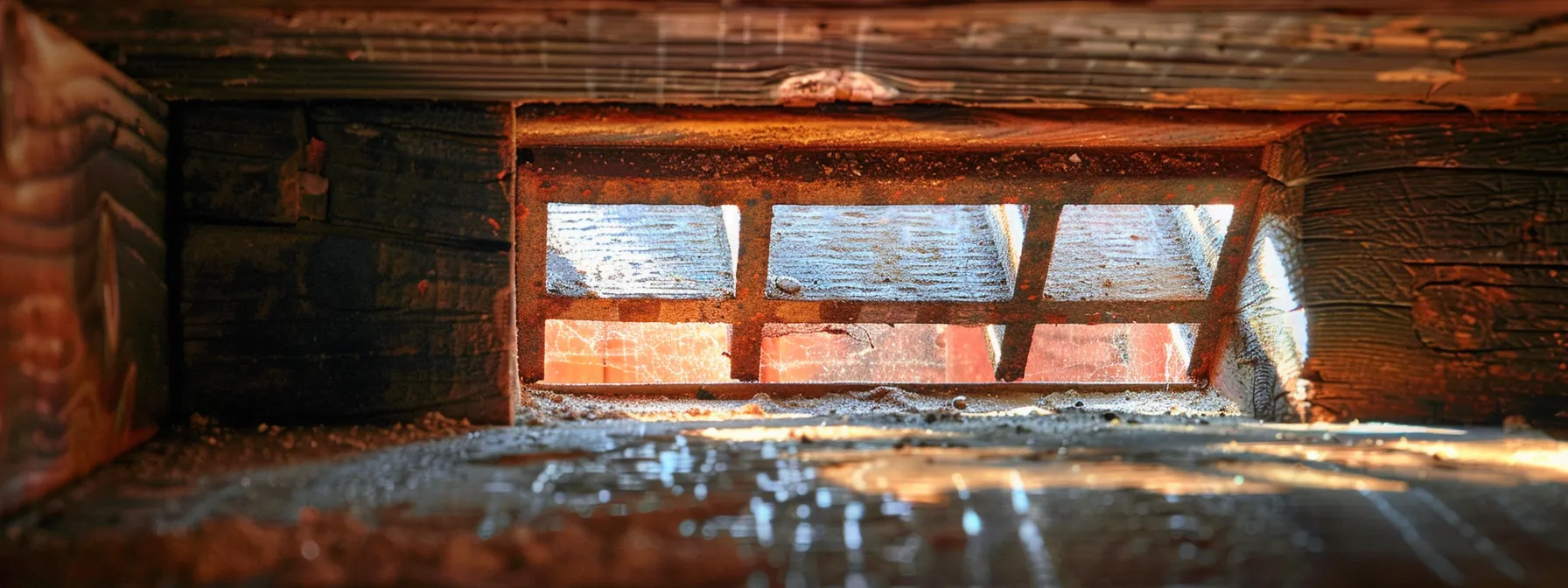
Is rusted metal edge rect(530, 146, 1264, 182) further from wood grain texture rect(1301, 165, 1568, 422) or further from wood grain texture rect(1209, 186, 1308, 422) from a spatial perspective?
wood grain texture rect(1301, 165, 1568, 422)

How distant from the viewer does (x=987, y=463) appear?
1.80 meters

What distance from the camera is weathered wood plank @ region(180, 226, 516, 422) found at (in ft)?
7.25

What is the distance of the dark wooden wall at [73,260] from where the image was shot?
1.53 metres

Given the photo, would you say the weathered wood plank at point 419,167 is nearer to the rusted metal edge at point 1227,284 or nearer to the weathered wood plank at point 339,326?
the weathered wood plank at point 339,326

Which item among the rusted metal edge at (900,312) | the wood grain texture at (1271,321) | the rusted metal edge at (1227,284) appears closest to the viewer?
the wood grain texture at (1271,321)

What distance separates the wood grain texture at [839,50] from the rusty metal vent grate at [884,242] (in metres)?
0.57

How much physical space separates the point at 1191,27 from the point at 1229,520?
864mm

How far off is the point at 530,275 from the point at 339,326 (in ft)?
2.61

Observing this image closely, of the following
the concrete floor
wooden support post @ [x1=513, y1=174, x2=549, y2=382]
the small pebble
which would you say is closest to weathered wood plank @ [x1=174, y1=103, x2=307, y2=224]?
the concrete floor

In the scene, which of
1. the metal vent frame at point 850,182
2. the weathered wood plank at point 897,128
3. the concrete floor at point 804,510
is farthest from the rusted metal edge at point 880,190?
the concrete floor at point 804,510

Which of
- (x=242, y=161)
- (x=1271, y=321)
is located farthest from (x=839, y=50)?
(x=1271, y=321)

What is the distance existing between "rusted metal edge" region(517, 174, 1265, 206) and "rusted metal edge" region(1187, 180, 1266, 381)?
0.07 meters

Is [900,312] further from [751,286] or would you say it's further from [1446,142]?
[1446,142]

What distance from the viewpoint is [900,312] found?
3258 mm
